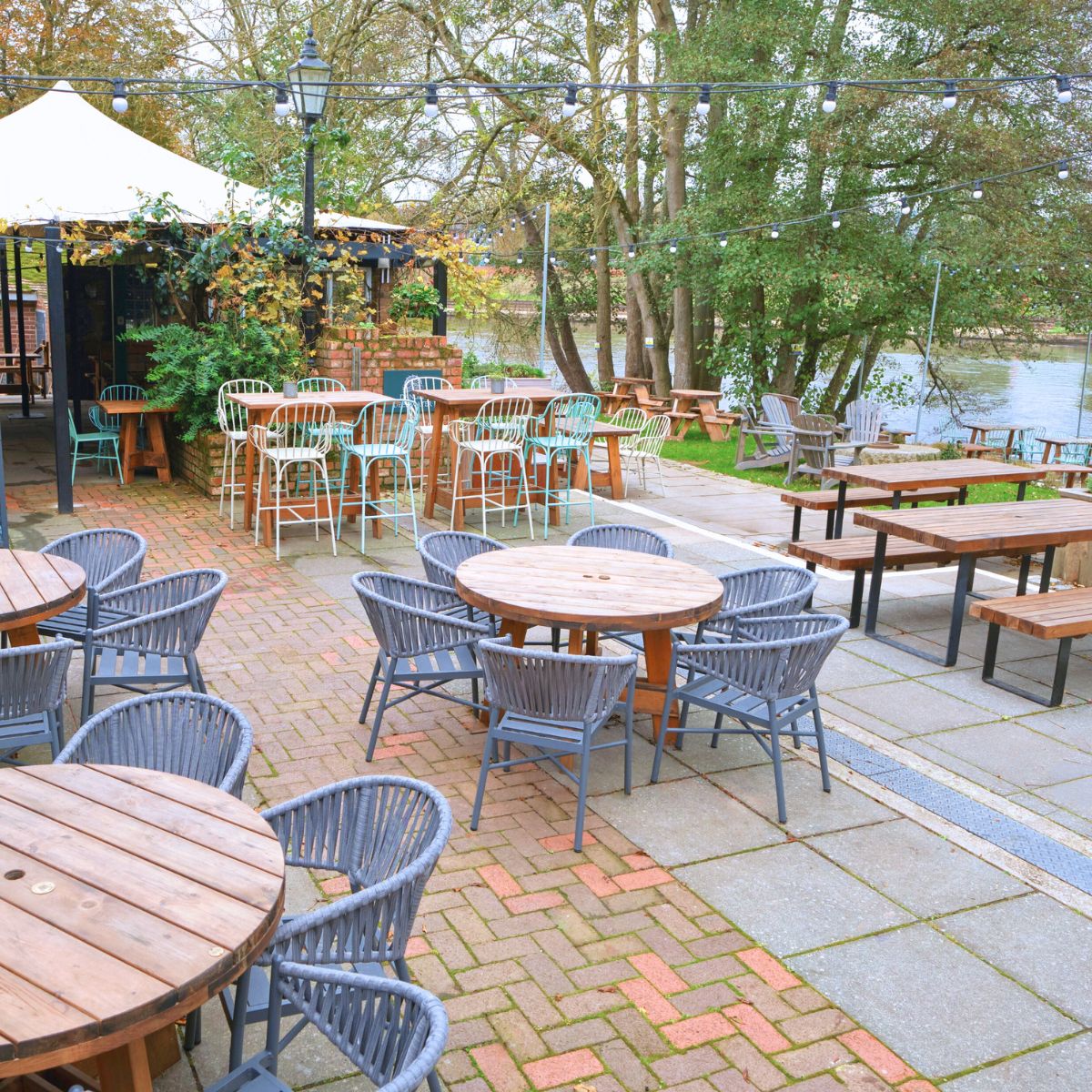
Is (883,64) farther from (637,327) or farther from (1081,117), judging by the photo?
(637,327)

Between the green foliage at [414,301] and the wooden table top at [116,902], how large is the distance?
910 centimetres

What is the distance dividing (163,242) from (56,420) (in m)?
2.17

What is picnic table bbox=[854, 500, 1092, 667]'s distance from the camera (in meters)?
5.66

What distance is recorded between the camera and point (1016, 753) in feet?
15.2

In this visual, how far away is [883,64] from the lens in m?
13.2

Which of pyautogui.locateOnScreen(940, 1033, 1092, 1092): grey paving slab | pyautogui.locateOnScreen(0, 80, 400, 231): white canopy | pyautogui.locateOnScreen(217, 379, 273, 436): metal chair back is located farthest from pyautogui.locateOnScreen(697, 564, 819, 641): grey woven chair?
pyautogui.locateOnScreen(0, 80, 400, 231): white canopy

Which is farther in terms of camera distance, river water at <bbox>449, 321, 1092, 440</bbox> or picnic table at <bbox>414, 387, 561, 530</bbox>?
river water at <bbox>449, 321, 1092, 440</bbox>

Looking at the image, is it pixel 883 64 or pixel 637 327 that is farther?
pixel 637 327

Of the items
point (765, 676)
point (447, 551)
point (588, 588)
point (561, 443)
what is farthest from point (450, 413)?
point (765, 676)

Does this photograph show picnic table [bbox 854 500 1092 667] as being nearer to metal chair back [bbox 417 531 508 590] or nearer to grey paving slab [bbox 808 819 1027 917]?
grey paving slab [bbox 808 819 1027 917]

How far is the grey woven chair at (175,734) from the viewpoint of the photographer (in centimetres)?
291

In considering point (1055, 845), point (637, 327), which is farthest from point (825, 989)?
point (637, 327)

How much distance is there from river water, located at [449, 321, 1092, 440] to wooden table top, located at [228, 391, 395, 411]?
11.1 meters

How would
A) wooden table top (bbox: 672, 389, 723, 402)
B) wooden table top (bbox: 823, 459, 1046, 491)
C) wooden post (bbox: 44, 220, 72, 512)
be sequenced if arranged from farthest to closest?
wooden table top (bbox: 672, 389, 723, 402), wooden post (bbox: 44, 220, 72, 512), wooden table top (bbox: 823, 459, 1046, 491)
